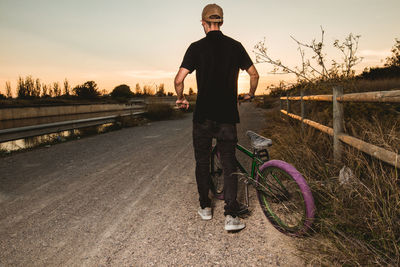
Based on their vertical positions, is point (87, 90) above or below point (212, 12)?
above

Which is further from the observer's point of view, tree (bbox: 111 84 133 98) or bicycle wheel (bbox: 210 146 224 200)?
tree (bbox: 111 84 133 98)

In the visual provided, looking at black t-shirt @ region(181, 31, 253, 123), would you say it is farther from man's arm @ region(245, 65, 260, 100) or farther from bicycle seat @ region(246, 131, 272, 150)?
bicycle seat @ region(246, 131, 272, 150)

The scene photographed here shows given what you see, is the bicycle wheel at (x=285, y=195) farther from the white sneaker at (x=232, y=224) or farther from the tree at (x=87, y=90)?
the tree at (x=87, y=90)

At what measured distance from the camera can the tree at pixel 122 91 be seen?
3644 inches

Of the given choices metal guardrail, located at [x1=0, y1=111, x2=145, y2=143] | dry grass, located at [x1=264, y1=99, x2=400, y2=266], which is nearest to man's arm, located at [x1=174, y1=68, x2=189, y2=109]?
dry grass, located at [x1=264, y1=99, x2=400, y2=266]

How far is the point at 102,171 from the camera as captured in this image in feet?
16.2

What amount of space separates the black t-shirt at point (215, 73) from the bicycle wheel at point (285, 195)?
0.68 meters

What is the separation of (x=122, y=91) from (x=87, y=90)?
23.1 m

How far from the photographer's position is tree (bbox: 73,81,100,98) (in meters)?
70.9

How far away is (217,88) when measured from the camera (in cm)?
256

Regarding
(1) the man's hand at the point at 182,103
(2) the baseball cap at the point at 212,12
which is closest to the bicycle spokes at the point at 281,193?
(1) the man's hand at the point at 182,103

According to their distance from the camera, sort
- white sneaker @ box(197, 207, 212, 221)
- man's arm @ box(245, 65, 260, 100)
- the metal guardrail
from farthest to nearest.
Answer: the metal guardrail < white sneaker @ box(197, 207, 212, 221) < man's arm @ box(245, 65, 260, 100)

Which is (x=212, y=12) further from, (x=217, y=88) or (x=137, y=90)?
(x=137, y=90)

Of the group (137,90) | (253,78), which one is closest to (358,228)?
(253,78)
